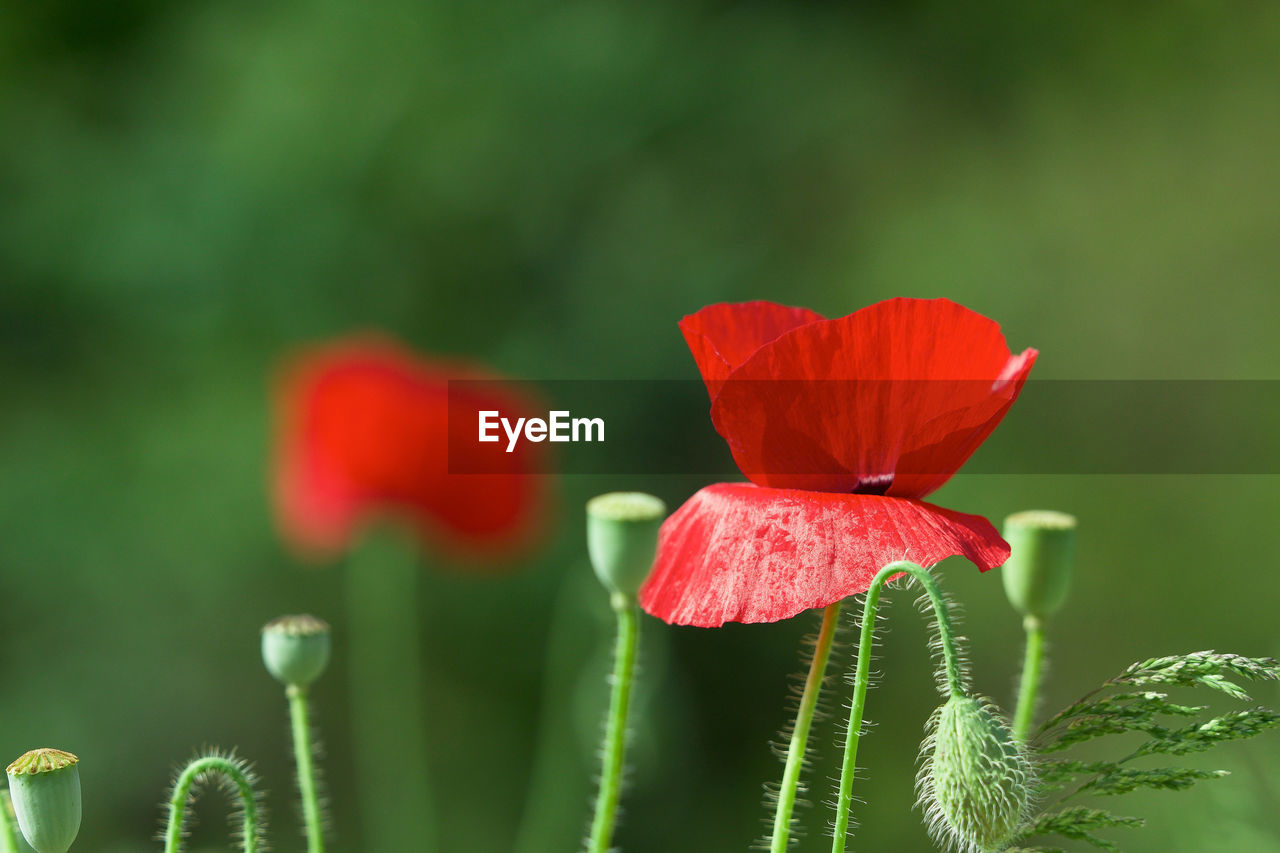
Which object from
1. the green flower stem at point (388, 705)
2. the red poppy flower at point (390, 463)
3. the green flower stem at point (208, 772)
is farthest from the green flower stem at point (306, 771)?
the green flower stem at point (388, 705)

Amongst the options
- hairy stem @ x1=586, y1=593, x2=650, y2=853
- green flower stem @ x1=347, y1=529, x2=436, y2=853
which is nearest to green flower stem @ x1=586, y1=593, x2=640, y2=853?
hairy stem @ x1=586, y1=593, x2=650, y2=853

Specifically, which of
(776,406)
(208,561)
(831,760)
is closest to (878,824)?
(831,760)

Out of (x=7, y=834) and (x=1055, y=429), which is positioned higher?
(x=1055, y=429)

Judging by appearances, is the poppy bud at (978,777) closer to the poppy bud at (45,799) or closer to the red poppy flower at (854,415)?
the red poppy flower at (854,415)

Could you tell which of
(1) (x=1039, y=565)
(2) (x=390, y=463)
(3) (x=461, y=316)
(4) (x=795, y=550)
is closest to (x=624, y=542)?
(4) (x=795, y=550)

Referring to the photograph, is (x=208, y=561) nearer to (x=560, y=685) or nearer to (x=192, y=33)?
(x=560, y=685)

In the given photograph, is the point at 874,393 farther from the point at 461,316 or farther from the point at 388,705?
the point at 388,705
